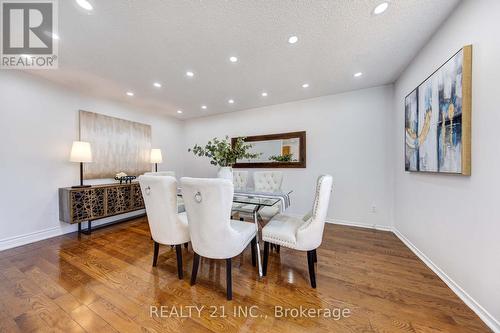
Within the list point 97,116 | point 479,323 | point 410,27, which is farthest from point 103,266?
point 410,27

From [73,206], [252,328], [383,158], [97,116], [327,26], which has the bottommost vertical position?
[252,328]

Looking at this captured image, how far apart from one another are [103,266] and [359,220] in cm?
392

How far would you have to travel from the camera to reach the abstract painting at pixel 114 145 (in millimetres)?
3383

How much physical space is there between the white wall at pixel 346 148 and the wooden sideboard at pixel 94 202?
3.16 meters

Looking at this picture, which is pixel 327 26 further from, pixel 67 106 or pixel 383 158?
pixel 67 106

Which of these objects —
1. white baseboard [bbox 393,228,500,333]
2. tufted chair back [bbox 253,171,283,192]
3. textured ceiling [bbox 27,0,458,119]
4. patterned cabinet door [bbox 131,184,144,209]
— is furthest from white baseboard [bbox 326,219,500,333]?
patterned cabinet door [bbox 131,184,144,209]

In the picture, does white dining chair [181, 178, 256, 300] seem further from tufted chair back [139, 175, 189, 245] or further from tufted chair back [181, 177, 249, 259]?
tufted chair back [139, 175, 189, 245]

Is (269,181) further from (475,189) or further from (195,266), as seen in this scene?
(475,189)

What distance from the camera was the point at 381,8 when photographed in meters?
1.55

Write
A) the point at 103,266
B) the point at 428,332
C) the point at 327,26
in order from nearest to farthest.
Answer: the point at 428,332, the point at 327,26, the point at 103,266

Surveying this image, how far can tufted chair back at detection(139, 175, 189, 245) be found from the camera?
1760 millimetres

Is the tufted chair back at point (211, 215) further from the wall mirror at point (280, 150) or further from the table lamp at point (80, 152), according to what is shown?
the table lamp at point (80, 152)

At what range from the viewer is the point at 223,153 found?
2.53 meters

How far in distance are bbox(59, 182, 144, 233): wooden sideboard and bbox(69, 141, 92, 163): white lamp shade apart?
0.48 m
